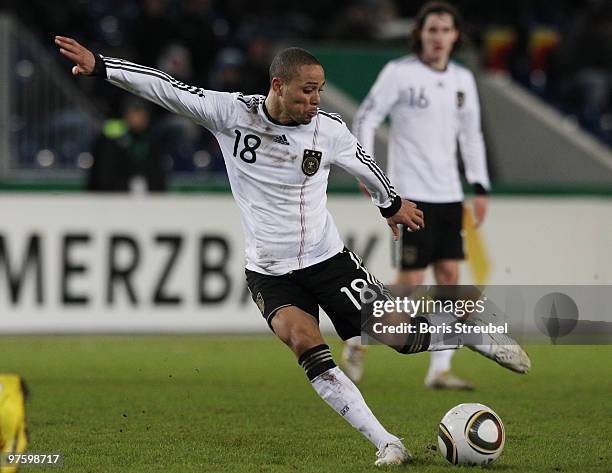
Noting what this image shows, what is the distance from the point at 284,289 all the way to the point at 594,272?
7003 millimetres

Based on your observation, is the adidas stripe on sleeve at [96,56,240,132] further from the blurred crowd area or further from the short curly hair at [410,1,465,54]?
the blurred crowd area

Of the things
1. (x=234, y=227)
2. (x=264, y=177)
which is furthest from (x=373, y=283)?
(x=234, y=227)

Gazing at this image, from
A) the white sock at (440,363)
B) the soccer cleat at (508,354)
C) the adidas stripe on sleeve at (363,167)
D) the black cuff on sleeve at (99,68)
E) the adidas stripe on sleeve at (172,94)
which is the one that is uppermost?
the black cuff on sleeve at (99,68)

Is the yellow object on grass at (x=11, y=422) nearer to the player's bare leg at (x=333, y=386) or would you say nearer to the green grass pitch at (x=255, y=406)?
the green grass pitch at (x=255, y=406)

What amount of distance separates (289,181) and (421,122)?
9.20 feet

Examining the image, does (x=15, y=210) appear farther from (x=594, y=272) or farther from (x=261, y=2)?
(x=261, y=2)

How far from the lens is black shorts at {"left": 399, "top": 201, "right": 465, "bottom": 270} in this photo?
9.16 meters

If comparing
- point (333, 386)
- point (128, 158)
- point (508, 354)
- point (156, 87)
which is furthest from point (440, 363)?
point (128, 158)

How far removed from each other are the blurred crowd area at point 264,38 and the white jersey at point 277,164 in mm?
6855

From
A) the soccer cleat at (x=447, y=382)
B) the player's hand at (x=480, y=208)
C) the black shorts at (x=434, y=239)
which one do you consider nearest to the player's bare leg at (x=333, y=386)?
the black shorts at (x=434, y=239)

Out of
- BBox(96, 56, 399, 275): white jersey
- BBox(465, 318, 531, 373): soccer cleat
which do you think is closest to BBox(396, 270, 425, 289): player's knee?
BBox(465, 318, 531, 373): soccer cleat

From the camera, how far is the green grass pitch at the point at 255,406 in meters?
6.49

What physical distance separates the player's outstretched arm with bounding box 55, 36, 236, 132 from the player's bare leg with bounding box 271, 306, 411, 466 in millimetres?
1063

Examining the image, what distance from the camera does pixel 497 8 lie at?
19.7 m
